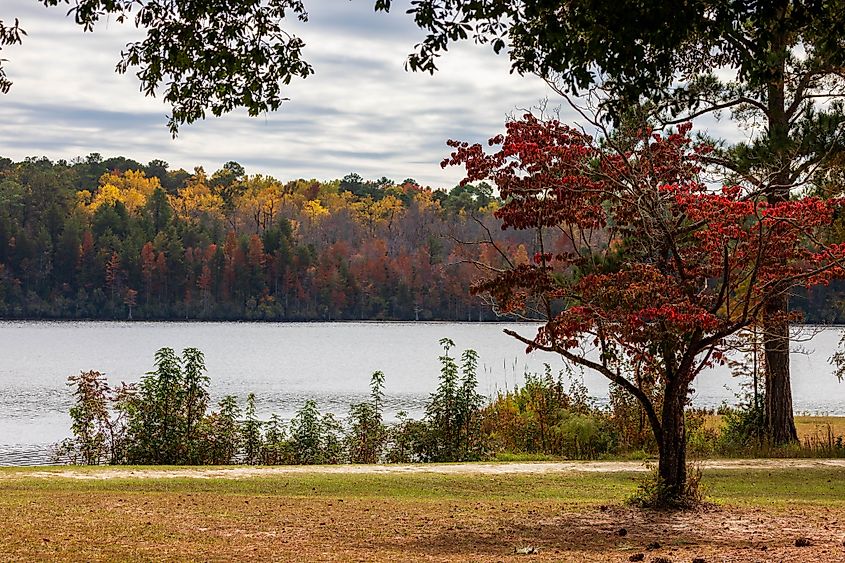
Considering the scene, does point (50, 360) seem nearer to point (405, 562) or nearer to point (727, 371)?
point (727, 371)

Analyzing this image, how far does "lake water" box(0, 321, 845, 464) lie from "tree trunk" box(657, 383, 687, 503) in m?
2.55

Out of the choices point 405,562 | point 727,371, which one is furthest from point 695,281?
point 727,371

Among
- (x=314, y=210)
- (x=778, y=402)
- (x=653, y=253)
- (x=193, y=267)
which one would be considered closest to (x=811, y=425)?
(x=778, y=402)

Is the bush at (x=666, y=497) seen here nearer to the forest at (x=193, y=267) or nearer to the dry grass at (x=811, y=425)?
the dry grass at (x=811, y=425)

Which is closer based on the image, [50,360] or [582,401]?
[582,401]

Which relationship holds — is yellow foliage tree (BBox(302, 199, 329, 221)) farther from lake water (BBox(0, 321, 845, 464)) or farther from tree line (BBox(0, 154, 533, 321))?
lake water (BBox(0, 321, 845, 464))

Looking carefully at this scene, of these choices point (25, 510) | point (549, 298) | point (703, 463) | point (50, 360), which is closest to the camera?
point (25, 510)

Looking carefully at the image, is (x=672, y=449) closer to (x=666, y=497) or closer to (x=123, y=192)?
(x=666, y=497)

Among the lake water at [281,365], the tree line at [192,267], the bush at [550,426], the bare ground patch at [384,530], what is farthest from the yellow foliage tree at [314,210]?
the bare ground patch at [384,530]

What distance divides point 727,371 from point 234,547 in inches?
2027

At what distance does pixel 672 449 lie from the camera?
11.8 meters

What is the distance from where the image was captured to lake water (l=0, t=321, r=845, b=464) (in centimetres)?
3347

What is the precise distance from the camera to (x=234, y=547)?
30.8 feet

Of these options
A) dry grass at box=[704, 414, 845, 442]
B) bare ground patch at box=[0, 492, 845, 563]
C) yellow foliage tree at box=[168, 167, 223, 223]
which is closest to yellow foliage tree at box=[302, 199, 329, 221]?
yellow foliage tree at box=[168, 167, 223, 223]
